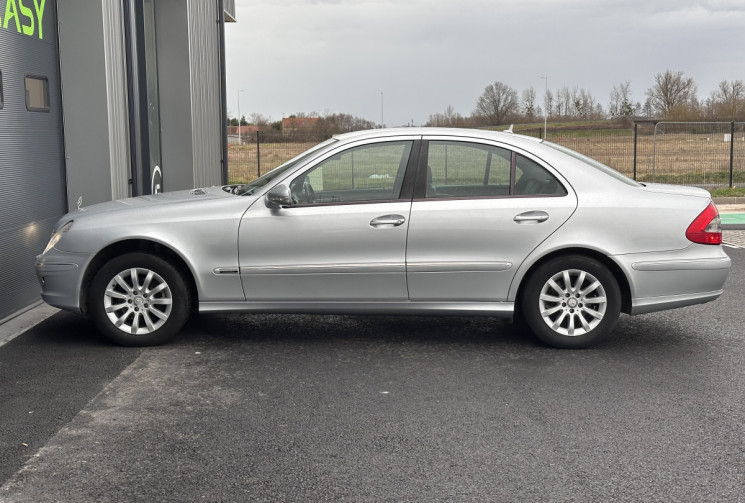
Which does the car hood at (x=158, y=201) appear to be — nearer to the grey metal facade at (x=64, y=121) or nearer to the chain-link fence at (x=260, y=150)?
the grey metal facade at (x=64, y=121)

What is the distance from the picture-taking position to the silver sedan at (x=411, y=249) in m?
6.49

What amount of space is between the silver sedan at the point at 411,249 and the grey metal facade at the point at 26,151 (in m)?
1.33

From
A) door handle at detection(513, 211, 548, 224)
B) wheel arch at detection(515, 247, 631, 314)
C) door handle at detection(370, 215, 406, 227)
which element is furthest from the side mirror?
wheel arch at detection(515, 247, 631, 314)

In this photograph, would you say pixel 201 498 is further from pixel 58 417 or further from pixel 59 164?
pixel 59 164

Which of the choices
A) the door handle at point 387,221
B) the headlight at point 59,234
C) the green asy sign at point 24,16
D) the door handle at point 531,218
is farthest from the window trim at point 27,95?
the door handle at point 531,218

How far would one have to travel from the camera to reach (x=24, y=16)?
811cm

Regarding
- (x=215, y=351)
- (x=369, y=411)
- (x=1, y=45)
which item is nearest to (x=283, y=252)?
(x=215, y=351)

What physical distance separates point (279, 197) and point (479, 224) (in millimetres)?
1493

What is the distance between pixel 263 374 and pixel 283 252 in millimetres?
1022

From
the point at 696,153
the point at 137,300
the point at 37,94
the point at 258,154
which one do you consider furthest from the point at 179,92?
the point at 696,153

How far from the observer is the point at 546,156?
6.68 meters

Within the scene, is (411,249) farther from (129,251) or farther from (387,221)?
(129,251)

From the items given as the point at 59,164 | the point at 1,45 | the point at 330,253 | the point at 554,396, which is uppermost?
the point at 1,45

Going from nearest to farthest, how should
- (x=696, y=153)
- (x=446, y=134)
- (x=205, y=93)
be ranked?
(x=446, y=134) → (x=205, y=93) → (x=696, y=153)
